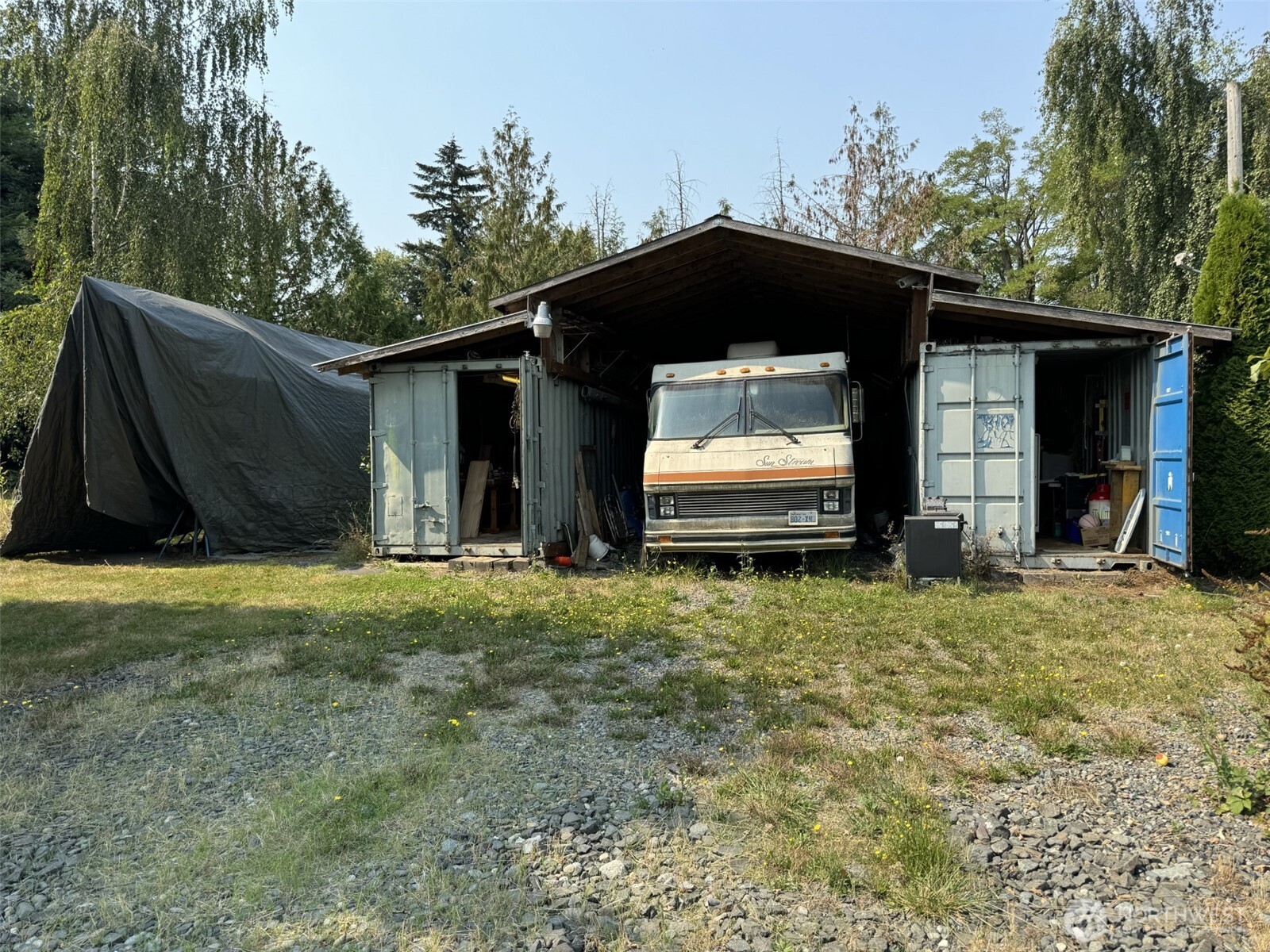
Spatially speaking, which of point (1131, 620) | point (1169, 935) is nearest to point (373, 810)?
point (1169, 935)

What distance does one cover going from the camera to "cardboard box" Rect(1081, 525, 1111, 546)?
32.4ft

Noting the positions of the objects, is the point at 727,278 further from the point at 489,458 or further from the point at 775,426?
the point at 489,458

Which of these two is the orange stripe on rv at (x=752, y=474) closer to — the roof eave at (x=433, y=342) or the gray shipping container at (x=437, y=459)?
the gray shipping container at (x=437, y=459)

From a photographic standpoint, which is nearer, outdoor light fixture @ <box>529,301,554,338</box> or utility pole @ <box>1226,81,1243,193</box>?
outdoor light fixture @ <box>529,301,554,338</box>

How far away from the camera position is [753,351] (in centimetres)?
1091

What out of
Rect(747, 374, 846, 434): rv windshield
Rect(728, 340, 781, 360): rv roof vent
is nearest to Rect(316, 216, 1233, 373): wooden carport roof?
Rect(728, 340, 781, 360): rv roof vent

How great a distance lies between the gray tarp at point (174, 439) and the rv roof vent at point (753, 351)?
23.3 ft

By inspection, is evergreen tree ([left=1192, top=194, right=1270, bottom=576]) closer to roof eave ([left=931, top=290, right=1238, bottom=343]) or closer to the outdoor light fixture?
roof eave ([left=931, top=290, right=1238, bottom=343])

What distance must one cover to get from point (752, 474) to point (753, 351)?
2760mm

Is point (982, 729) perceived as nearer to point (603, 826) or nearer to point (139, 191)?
point (603, 826)

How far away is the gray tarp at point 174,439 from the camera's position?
35.7 feet

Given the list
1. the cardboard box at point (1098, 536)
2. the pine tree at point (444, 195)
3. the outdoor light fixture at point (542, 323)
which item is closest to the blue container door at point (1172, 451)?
the cardboard box at point (1098, 536)

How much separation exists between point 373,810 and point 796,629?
405 cm

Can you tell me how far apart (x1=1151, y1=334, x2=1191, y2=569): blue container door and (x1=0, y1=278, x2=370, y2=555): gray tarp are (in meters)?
11.6
